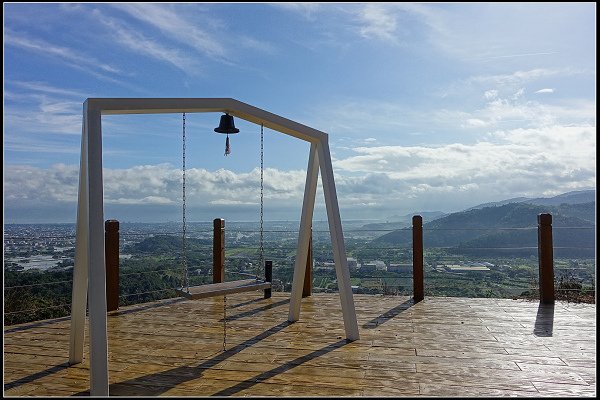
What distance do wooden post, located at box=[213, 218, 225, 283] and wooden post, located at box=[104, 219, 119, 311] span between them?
142 cm

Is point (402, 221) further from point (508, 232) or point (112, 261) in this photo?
point (112, 261)

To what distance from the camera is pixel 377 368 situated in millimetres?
3078

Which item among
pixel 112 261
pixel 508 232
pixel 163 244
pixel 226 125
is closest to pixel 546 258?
pixel 508 232

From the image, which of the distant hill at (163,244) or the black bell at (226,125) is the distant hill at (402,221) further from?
the black bell at (226,125)

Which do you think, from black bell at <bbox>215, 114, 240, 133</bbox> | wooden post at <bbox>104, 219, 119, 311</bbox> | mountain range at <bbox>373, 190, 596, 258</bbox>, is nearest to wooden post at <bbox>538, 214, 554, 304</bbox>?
mountain range at <bbox>373, 190, 596, 258</bbox>

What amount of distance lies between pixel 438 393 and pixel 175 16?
149 inches

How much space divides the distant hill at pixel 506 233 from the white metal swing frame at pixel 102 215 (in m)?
2.13

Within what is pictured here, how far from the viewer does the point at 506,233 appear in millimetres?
6355

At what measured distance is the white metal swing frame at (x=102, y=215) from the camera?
8.66ft

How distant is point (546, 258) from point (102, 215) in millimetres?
5147

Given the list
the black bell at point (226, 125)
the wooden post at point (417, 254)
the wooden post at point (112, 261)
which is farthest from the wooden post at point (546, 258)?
the wooden post at point (112, 261)

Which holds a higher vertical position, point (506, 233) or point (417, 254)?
point (506, 233)

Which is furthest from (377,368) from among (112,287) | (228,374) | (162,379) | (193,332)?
(112,287)

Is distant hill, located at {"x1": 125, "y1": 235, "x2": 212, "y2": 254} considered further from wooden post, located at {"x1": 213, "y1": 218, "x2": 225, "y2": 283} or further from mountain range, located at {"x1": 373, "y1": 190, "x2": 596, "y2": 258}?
mountain range, located at {"x1": 373, "y1": 190, "x2": 596, "y2": 258}
